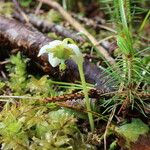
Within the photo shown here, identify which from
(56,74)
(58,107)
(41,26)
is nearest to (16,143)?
(58,107)

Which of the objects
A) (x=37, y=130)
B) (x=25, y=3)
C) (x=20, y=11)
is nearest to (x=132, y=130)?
(x=37, y=130)

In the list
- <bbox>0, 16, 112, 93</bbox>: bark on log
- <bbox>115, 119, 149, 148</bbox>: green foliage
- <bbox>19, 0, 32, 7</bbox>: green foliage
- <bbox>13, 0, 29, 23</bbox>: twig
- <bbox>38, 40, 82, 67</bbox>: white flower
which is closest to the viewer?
<bbox>38, 40, 82, 67</bbox>: white flower

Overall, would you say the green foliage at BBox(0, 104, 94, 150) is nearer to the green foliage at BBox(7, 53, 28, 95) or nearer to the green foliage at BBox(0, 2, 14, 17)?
the green foliage at BBox(7, 53, 28, 95)

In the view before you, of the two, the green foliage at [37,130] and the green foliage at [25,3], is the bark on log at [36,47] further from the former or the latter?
the green foliage at [25,3]

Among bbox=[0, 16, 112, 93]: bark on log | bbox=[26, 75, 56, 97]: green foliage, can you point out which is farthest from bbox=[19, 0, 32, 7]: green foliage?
bbox=[26, 75, 56, 97]: green foliage

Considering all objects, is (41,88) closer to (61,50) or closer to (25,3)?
(61,50)

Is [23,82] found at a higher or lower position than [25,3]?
lower

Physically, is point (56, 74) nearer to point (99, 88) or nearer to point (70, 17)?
point (99, 88)
